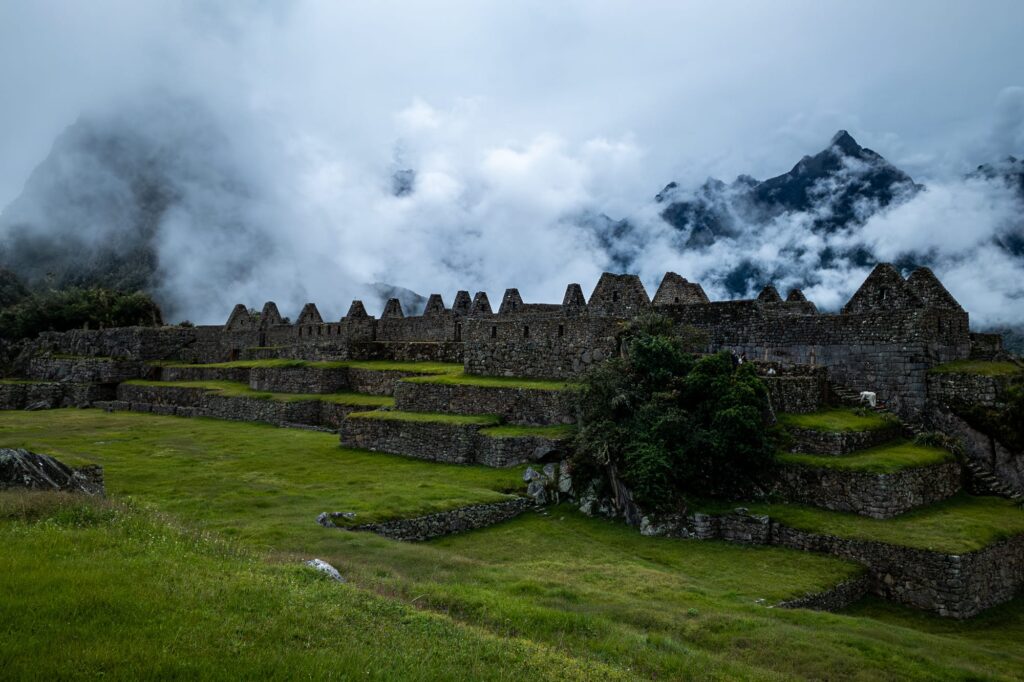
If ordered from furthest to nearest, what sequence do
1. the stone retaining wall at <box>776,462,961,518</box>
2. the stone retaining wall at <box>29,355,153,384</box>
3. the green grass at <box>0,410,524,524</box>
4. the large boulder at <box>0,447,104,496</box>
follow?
the stone retaining wall at <box>29,355,153,384</box>
the stone retaining wall at <box>776,462,961,518</box>
the green grass at <box>0,410,524,524</box>
the large boulder at <box>0,447,104,496</box>

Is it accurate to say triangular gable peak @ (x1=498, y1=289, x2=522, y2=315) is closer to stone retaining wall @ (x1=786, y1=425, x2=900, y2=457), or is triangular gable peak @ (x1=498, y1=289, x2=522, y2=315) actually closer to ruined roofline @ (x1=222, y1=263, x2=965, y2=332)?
ruined roofline @ (x1=222, y1=263, x2=965, y2=332)

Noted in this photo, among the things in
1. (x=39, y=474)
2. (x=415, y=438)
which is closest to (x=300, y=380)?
(x=415, y=438)

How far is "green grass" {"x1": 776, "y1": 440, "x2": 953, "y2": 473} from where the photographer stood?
1560 centimetres

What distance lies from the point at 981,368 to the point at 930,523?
21.6 ft

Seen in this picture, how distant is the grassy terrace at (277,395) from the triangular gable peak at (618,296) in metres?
9.79

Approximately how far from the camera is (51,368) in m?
49.9

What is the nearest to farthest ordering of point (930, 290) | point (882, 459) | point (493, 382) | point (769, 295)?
point (882, 459) < point (930, 290) < point (493, 382) < point (769, 295)

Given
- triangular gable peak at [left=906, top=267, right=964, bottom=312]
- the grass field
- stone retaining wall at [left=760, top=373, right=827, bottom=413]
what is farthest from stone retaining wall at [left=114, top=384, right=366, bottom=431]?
triangular gable peak at [left=906, top=267, right=964, bottom=312]

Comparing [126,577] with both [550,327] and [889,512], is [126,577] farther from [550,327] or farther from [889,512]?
[550,327]

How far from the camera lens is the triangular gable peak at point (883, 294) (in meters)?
21.1

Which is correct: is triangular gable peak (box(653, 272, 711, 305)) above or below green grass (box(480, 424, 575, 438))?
above

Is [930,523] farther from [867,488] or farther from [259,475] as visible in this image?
[259,475]

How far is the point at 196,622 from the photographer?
6406 millimetres

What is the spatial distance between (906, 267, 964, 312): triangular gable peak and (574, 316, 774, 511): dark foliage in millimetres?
8354
